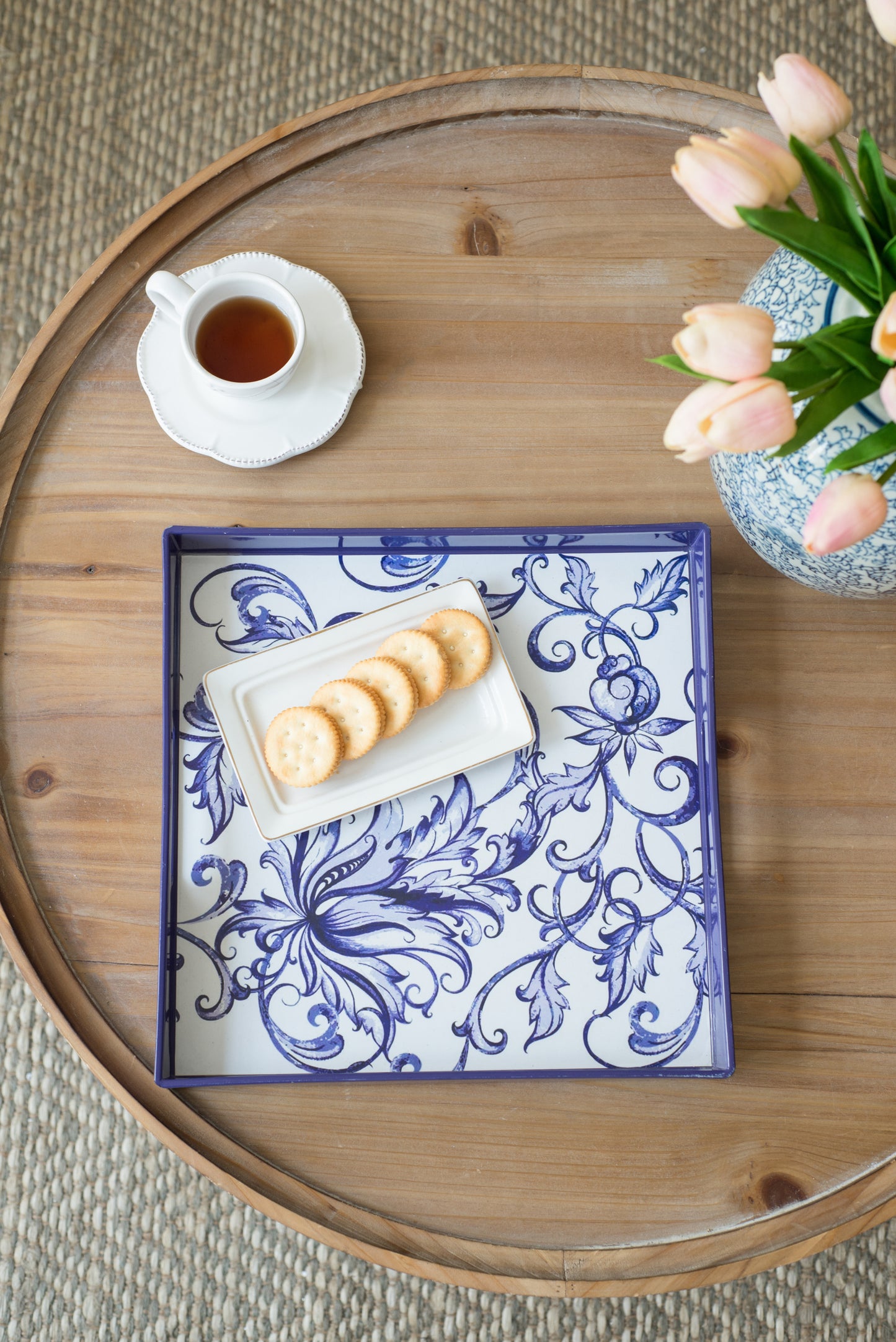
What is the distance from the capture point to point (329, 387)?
76cm

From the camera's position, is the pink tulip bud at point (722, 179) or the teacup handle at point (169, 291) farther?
the teacup handle at point (169, 291)

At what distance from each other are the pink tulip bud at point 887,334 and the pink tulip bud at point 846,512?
0.19 feet

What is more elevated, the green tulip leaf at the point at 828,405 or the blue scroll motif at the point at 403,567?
the blue scroll motif at the point at 403,567

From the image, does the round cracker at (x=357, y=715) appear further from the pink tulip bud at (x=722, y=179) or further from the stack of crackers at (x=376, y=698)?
the pink tulip bud at (x=722, y=179)

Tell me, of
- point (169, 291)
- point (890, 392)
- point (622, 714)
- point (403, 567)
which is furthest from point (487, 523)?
point (890, 392)

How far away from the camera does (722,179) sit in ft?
1.39

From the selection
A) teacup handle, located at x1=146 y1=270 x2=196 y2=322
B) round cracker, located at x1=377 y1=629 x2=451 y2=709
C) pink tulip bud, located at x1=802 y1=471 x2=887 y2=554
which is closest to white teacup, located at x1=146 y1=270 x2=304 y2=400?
teacup handle, located at x1=146 y1=270 x2=196 y2=322

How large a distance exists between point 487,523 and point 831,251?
348mm

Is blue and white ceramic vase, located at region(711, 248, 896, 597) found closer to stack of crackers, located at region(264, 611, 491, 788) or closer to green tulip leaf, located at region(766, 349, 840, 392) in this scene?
green tulip leaf, located at region(766, 349, 840, 392)

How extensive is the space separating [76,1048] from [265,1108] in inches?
5.7

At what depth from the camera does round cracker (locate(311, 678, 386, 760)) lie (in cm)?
70

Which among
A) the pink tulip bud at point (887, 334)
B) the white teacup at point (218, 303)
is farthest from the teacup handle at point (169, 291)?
the pink tulip bud at point (887, 334)

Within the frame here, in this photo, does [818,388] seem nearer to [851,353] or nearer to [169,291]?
[851,353]

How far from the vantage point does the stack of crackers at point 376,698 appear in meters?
0.70
